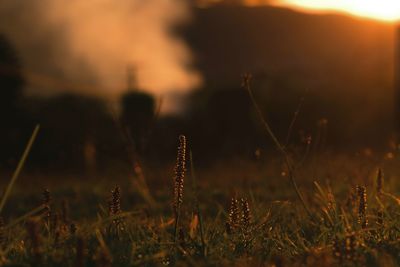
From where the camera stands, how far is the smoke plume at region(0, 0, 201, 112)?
60188 mm

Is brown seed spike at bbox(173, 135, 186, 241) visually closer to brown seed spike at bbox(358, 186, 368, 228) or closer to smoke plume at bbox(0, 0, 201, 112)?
brown seed spike at bbox(358, 186, 368, 228)

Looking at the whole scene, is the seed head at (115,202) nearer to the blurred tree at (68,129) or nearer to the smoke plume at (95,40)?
the blurred tree at (68,129)

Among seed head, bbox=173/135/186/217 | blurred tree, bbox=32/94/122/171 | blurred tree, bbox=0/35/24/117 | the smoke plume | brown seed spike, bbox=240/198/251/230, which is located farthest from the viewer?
the smoke plume

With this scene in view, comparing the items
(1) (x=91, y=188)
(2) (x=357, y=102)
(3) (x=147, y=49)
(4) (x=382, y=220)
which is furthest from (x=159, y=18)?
(4) (x=382, y=220)

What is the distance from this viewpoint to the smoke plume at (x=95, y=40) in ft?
197

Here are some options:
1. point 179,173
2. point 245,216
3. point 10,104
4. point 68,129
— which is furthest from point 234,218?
point 10,104

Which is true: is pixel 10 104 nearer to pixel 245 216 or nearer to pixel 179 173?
pixel 245 216

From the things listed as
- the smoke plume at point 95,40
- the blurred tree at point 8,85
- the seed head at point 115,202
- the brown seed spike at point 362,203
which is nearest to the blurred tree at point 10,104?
the blurred tree at point 8,85

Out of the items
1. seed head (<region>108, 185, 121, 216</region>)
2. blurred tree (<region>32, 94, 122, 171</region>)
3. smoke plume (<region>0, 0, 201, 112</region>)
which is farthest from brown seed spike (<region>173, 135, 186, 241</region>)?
smoke plume (<region>0, 0, 201, 112</region>)

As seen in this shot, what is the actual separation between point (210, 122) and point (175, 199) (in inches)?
762

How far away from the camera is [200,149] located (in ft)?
64.4

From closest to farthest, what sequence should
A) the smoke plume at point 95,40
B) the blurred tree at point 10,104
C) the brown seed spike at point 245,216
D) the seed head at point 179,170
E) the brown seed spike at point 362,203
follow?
the seed head at point 179,170, the brown seed spike at point 245,216, the brown seed spike at point 362,203, the blurred tree at point 10,104, the smoke plume at point 95,40

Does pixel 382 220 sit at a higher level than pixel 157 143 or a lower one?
higher

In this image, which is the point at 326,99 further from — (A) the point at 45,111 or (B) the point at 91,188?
(B) the point at 91,188
